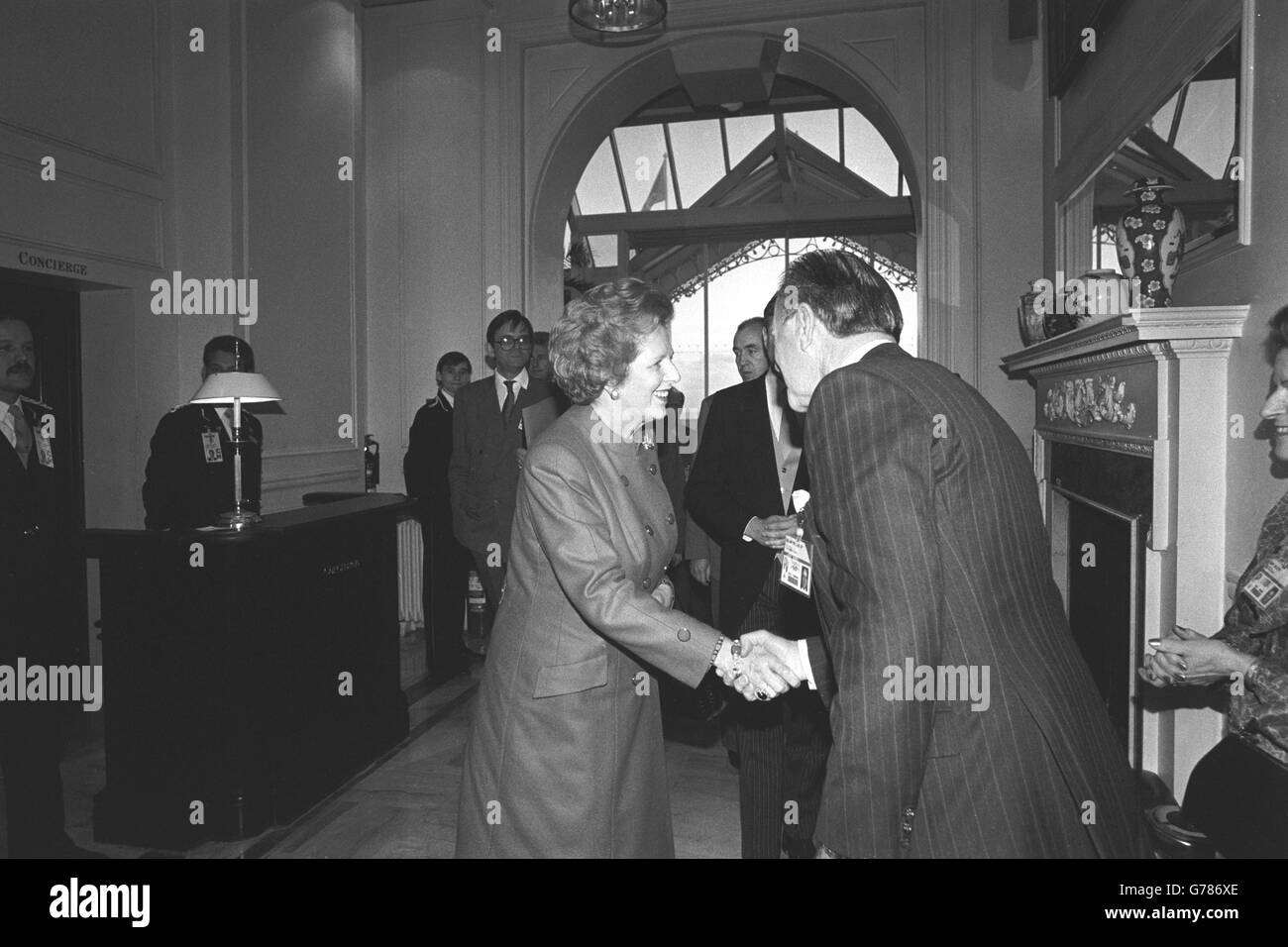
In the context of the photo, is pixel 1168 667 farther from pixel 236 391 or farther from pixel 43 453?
pixel 43 453

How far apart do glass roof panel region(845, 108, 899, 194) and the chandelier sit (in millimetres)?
6334

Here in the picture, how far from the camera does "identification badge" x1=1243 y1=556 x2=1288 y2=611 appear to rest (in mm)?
1908

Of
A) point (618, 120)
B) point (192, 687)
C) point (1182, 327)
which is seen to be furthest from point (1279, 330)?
point (618, 120)

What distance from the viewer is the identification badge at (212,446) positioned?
3.89 metres

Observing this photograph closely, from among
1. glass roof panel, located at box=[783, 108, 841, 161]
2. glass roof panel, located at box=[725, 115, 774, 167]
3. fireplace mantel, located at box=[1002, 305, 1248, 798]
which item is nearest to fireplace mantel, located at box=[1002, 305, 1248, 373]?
fireplace mantel, located at box=[1002, 305, 1248, 798]

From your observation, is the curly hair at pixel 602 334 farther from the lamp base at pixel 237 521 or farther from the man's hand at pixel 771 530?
the lamp base at pixel 237 521

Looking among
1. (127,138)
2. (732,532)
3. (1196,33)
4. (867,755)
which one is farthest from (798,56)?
(867,755)

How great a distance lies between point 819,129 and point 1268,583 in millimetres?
9713

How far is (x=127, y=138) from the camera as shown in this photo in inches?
192

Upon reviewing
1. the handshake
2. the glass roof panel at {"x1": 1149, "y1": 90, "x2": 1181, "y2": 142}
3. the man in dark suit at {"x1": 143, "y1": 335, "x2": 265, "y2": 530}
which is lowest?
the handshake

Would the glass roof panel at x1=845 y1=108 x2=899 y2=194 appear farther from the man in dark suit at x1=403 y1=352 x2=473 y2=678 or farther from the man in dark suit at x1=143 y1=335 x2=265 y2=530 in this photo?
the man in dark suit at x1=143 y1=335 x2=265 y2=530

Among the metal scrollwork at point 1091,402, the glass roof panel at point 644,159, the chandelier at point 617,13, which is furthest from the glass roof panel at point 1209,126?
the glass roof panel at point 644,159

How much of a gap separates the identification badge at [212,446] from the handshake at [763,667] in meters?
2.92

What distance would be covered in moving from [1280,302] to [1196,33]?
119 cm
